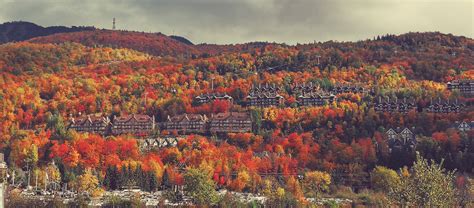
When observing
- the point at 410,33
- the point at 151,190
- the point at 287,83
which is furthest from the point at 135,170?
the point at 410,33

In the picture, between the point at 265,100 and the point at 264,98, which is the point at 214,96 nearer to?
the point at 264,98

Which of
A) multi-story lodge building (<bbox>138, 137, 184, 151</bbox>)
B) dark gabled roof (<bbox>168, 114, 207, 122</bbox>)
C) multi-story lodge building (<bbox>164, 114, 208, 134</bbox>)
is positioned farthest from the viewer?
dark gabled roof (<bbox>168, 114, 207, 122</bbox>)

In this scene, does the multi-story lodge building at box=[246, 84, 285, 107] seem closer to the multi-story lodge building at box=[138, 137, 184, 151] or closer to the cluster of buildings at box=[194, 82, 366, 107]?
the cluster of buildings at box=[194, 82, 366, 107]

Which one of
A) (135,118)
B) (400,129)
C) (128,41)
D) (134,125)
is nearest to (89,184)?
(134,125)

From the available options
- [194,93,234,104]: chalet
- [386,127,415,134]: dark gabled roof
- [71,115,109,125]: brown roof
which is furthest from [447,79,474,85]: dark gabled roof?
[71,115,109,125]: brown roof

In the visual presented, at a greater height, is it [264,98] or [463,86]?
[463,86]

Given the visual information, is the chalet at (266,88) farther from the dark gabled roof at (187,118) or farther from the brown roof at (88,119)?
the brown roof at (88,119)

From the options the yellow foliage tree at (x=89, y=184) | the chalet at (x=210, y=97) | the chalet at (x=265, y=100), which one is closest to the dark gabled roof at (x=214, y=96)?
the chalet at (x=210, y=97)
